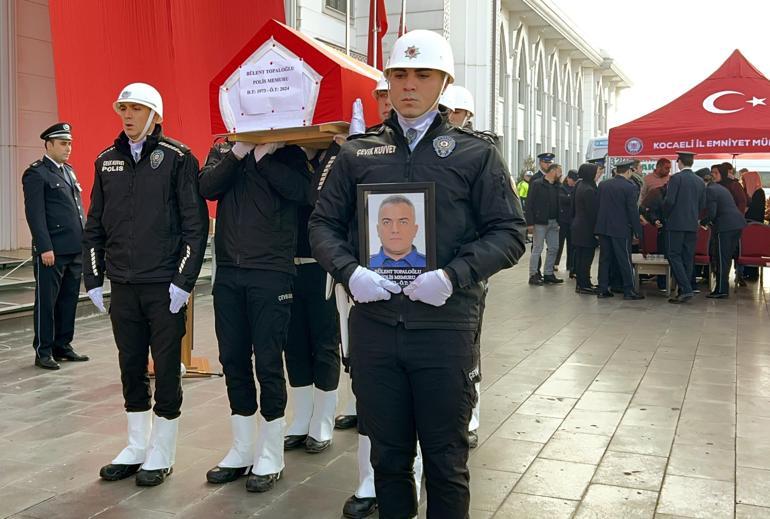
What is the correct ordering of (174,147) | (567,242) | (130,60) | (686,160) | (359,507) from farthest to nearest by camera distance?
1. (567,242)
2. (686,160)
3. (130,60)
4. (174,147)
5. (359,507)

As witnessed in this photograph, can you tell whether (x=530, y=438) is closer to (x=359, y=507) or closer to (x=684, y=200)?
(x=359, y=507)

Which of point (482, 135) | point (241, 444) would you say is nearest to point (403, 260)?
point (482, 135)

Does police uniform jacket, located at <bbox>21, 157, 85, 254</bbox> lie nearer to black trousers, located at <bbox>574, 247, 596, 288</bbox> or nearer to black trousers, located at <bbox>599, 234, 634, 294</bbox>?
black trousers, located at <bbox>599, 234, 634, 294</bbox>

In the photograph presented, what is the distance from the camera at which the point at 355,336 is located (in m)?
3.12

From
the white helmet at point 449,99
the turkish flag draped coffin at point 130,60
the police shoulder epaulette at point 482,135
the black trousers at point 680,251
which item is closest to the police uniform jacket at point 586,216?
the black trousers at point 680,251

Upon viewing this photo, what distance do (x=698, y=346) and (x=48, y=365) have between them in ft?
21.3

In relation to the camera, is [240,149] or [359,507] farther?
[240,149]

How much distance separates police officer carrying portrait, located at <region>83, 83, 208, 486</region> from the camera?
427cm

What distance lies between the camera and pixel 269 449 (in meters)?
4.30

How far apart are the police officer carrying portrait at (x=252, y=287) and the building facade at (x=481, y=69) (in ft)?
30.1

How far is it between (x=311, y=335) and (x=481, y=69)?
23.9m

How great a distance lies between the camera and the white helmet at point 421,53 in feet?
9.99

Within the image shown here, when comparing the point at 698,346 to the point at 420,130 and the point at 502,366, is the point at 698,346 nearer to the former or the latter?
the point at 502,366

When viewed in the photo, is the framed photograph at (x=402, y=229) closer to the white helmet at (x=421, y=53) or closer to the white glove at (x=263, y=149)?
the white helmet at (x=421, y=53)
